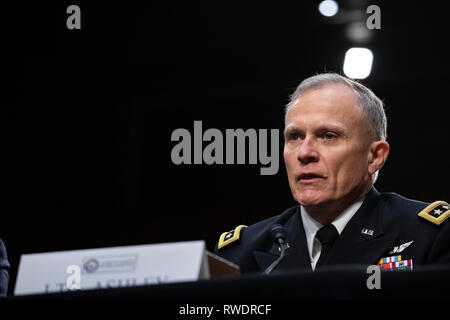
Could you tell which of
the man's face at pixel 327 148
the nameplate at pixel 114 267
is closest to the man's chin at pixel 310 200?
the man's face at pixel 327 148

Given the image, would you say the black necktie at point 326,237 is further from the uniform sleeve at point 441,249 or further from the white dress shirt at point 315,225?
the uniform sleeve at point 441,249

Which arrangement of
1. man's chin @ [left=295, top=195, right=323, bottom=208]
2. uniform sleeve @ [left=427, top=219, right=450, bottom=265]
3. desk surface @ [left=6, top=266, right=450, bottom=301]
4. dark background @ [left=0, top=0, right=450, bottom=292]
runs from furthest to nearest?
dark background @ [left=0, top=0, right=450, bottom=292] → man's chin @ [left=295, top=195, right=323, bottom=208] → uniform sleeve @ [left=427, top=219, right=450, bottom=265] → desk surface @ [left=6, top=266, right=450, bottom=301]

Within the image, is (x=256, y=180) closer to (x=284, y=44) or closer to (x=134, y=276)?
(x=284, y=44)

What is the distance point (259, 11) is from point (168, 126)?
0.96m

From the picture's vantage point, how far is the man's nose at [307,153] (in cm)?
204

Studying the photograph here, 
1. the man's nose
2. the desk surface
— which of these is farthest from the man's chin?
the desk surface

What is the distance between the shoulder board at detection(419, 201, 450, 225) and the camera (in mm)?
1923

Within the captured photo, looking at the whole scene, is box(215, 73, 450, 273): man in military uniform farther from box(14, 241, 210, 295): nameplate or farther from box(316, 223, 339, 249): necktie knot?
box(14, 241, 210, 295): nameplate

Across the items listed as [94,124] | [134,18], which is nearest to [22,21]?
[134,18]

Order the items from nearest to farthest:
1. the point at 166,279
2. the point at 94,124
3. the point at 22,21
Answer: the point at 166,279 < the point at 22,21 < the point at 94,124

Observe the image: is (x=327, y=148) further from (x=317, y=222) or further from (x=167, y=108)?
(x=167, y=108)

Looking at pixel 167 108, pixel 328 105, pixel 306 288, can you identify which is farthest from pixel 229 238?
pixel 167 108

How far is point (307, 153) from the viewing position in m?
2.04

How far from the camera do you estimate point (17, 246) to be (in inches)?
170
